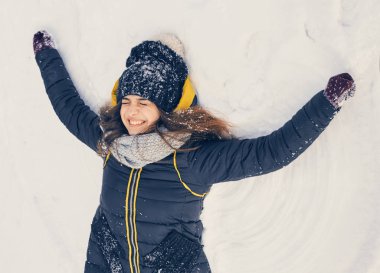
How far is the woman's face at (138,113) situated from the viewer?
7.79 ft

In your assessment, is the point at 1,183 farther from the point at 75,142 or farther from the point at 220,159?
the point at 220,159

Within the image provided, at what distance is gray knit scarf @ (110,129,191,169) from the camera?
2.33 meters

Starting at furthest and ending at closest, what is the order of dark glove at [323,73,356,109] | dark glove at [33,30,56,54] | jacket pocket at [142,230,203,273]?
dark glove at [33,30,56,54] → jacket pocket at [142,230,203,273] → dark glove at [323,73,356,109]

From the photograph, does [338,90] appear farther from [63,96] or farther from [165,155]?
[63,96]

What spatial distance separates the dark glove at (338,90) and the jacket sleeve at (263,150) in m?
0.02

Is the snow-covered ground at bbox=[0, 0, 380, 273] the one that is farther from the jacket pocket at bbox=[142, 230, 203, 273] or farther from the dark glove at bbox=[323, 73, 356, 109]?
the jacket pocket at bbox=[142, 230, 203, 273]

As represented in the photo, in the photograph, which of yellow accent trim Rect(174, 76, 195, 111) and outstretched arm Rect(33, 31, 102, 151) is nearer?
yellow accent trim Rect(174, 76, 195, 111)

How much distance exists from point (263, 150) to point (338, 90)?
1.31 feet

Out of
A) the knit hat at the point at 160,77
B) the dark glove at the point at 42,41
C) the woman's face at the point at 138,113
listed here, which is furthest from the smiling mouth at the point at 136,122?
the dark glove at the point at 42,41

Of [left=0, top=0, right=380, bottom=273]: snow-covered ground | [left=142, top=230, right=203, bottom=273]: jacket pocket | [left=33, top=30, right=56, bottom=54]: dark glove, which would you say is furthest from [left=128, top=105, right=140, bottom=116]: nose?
[left=33, top=30, right=56, bottom=54]: dark glove

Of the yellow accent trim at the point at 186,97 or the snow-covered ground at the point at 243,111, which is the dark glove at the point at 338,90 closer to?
the snow-covered ground at the point at 243,111

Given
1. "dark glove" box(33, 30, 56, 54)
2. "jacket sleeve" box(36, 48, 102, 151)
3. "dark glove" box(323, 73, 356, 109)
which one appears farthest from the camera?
"dark glove" box(33, 30, 56, 54)

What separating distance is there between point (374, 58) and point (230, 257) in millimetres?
1272

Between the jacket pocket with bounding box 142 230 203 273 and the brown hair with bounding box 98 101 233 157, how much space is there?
448 mm
